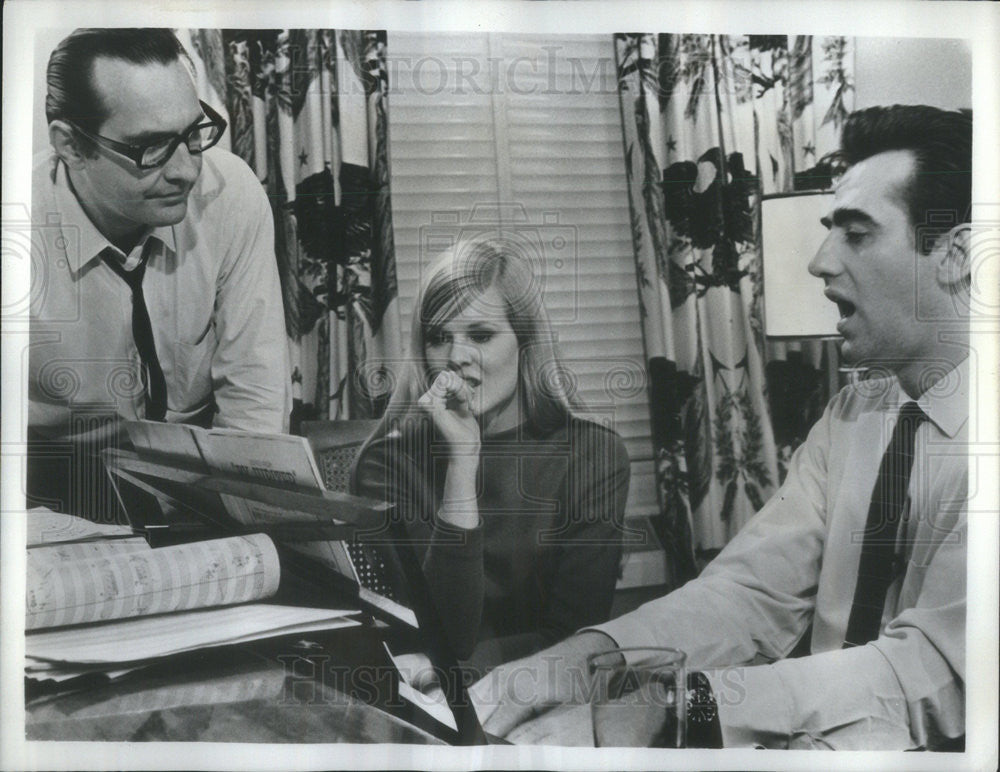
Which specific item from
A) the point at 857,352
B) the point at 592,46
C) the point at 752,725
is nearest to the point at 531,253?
the point at 592,46

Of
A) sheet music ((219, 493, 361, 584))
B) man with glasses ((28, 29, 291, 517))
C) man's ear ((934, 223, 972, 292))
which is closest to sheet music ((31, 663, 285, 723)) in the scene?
sheet music ((219, 493, 361, 584))

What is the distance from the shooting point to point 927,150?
184 centimetres

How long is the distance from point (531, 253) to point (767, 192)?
21.0 inches

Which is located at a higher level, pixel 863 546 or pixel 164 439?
pixel 164 439

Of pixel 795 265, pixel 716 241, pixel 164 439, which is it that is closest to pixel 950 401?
pixel 795 265

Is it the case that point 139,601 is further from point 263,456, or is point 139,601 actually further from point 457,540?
point 457,540

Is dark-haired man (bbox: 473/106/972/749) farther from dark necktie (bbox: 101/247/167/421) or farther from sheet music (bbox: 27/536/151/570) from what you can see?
dark necktie (bbox: 101/247/167/421)

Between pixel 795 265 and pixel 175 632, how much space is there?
156 centimetres

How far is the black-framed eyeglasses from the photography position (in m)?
1.83

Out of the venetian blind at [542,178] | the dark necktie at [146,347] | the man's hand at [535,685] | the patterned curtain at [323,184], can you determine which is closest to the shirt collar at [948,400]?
the venetian blind at [542,178]

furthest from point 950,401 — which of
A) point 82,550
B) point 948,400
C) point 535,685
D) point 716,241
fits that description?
point 82,550

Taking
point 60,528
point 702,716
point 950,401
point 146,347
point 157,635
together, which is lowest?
point 702,716

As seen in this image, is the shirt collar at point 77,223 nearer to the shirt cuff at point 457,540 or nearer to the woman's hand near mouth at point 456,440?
the woman's hand near mouth at point 456,440

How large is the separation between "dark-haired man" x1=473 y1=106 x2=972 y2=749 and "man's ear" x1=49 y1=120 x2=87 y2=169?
1.44 m
